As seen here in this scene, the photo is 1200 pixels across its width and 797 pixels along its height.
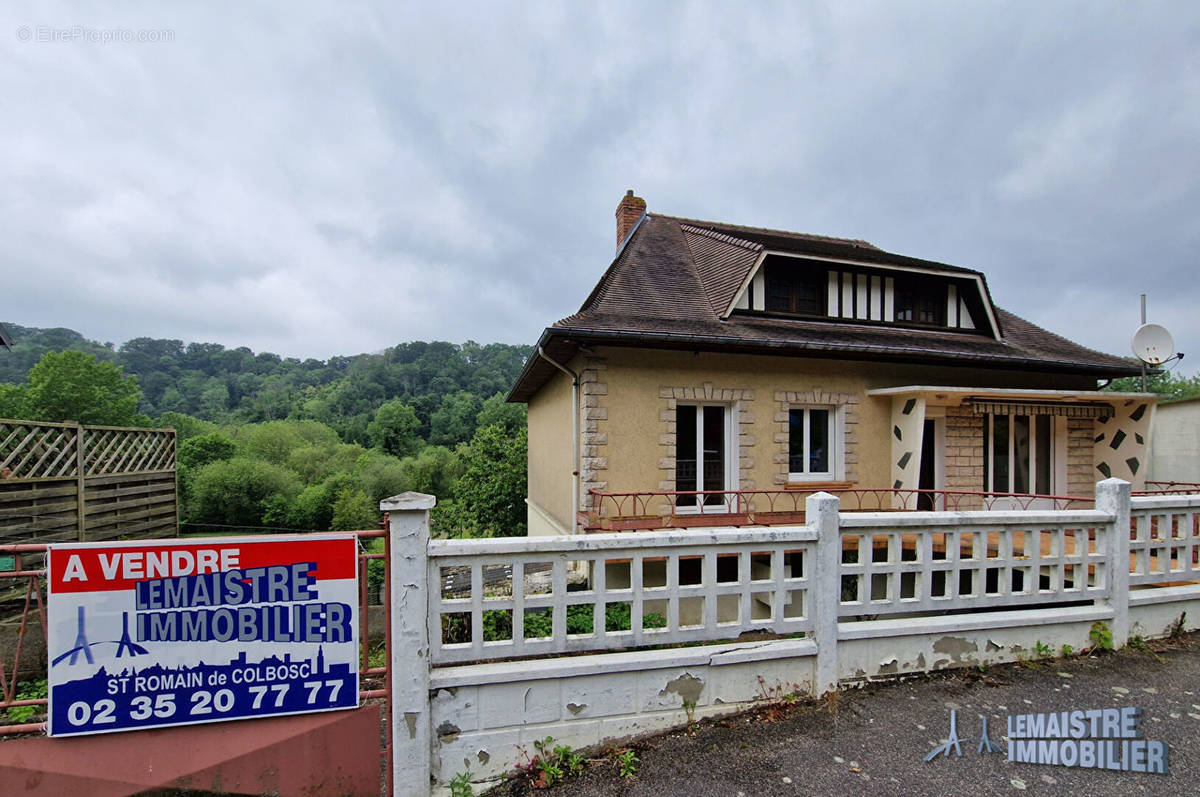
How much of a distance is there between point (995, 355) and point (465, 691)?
33.6ft

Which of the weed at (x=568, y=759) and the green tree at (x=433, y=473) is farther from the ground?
the weed at (x=568, y=759)

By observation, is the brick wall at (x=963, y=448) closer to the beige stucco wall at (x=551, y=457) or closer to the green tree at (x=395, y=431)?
the beige stucco wall at (x=551, y=457)

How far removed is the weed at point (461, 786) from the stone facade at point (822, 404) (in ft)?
21.5

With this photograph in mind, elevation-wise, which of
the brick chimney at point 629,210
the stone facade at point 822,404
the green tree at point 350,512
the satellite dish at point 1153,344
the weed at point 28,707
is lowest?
the green tree at point 350,512

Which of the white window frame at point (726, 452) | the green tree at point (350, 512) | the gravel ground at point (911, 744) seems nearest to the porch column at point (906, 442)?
the white window frame at point (726, 452)

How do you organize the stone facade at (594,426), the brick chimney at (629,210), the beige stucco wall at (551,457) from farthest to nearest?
1. the brick chimney at (629,210)
2. the beige stucco wall at (551,457)
3. the stone facade at (594,426)

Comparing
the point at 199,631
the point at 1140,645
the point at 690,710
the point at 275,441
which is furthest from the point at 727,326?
the point at 275,441

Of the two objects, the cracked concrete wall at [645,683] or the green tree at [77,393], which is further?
the green tree at [77,393]

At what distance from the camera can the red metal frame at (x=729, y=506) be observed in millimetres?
7480

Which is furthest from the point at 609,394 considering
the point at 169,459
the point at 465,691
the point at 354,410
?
the point at 354,410

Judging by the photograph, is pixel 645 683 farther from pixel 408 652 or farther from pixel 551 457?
pixel 551 457

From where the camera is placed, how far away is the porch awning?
351 inches

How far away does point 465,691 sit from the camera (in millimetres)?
3203

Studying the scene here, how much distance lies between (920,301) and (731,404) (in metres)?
5.17
